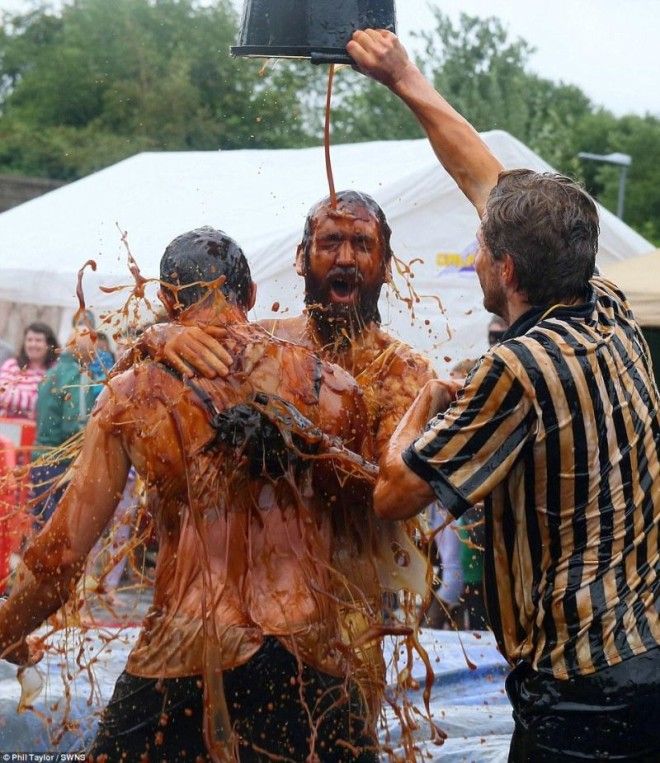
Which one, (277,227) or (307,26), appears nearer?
(307,26)

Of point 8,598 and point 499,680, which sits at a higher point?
point 8,598

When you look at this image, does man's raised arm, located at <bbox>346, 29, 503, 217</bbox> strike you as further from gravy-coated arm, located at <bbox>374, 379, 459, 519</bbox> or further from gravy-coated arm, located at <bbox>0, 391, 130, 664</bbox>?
gravy-coated arm, located at <bbox>0, 391, 130, 664</bbox>

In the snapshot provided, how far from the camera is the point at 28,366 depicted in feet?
32.5

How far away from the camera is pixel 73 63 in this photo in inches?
1564

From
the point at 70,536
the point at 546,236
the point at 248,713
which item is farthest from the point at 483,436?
the point at 70,536

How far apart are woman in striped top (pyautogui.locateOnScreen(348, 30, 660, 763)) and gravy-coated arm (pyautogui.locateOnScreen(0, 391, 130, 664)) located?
772 millimetres

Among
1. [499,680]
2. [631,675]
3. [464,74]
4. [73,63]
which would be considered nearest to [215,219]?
[499,680]

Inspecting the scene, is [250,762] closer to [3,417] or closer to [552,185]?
[552,185]

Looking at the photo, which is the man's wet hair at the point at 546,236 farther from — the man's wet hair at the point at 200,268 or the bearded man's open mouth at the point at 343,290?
the bearded man's open mouth at the point at 343,290

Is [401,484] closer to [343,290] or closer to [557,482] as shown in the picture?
[557,482]

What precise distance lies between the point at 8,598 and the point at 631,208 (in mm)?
42489

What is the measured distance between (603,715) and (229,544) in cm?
100

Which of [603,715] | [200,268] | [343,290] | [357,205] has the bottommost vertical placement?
[603,715]

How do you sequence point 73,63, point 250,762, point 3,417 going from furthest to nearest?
point 73,63
point 3,417
point 250,762
